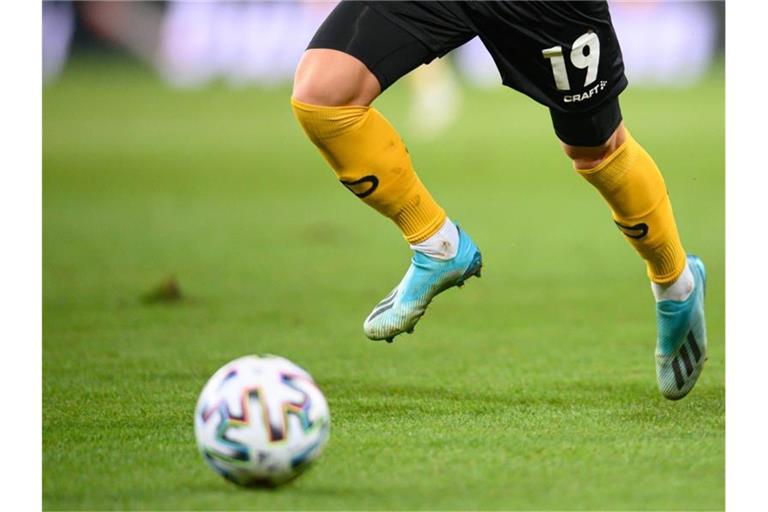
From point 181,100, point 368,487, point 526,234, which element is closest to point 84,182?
point 181,100

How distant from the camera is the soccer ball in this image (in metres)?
2.76

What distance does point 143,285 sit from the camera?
6.28m

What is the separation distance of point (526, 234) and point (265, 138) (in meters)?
5.13

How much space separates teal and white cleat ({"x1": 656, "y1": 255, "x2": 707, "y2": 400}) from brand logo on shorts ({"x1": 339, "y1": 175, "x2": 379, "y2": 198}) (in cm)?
94

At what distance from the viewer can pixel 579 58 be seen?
334 cm

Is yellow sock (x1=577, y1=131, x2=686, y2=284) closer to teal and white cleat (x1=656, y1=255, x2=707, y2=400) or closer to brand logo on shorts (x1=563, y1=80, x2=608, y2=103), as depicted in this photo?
teal and white cleat (x1=656, y1=255, x2=707, y2=400)

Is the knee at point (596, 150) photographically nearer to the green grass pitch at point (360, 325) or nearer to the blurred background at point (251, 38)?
the green grass pitch at point (360, 325)

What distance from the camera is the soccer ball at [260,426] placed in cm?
276

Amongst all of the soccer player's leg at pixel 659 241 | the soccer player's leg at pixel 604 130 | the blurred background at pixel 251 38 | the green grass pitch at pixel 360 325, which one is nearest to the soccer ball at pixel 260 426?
the green grass pitch at pixel 360 325

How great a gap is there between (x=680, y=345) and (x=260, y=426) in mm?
1465

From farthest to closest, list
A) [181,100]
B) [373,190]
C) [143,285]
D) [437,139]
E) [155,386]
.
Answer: [181,100], [437,139], [143,285], [155,386], [373,190]

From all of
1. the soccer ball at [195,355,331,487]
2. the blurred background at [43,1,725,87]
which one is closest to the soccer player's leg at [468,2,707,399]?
the soccer ball at [195,355,331,487]

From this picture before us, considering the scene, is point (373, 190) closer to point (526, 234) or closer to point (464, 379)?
point (464, 379)

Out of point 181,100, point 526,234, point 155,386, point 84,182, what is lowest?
point 181,100
